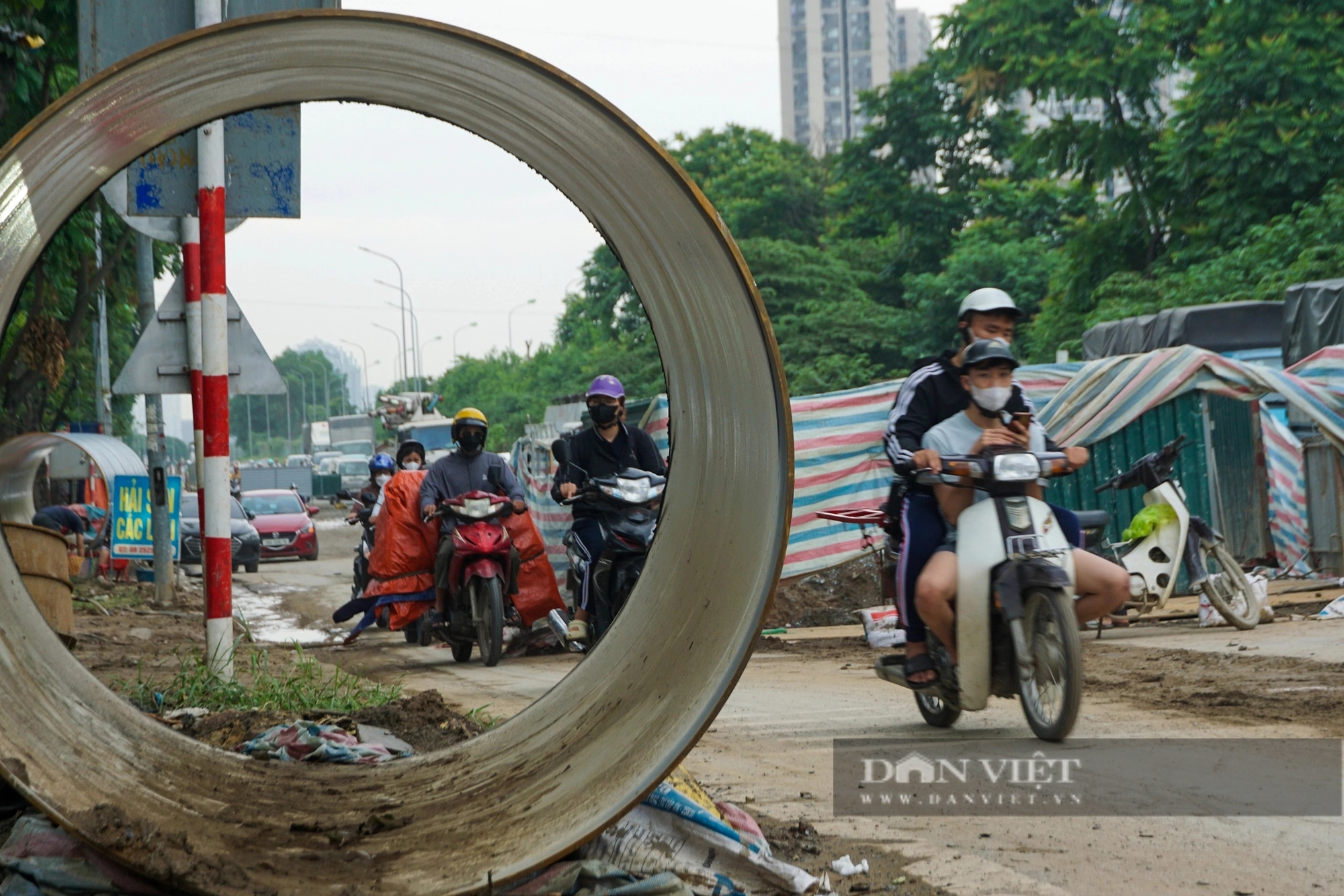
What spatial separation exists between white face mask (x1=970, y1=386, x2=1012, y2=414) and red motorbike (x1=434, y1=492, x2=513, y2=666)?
4.77 m

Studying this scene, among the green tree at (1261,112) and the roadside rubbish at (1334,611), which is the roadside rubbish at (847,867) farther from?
the green tree at (1261,112)

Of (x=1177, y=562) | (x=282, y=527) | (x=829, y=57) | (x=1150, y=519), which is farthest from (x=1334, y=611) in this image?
(x=829, y=57)

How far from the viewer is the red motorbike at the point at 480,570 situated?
976 cm

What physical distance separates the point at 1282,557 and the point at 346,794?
33.6 ft

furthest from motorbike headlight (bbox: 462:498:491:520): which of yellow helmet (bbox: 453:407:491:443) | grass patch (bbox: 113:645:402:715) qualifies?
grass patch (bbox: 113:645:402:715)

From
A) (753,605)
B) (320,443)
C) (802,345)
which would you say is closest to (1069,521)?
(753,605)

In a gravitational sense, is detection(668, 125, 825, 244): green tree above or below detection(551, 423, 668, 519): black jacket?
above

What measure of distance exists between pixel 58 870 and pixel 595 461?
5.72 m

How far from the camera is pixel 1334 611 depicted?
389 inches

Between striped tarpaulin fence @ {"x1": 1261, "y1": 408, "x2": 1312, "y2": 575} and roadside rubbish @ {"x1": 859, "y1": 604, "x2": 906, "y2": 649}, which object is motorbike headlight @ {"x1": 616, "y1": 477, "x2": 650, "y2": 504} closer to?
roadside rubbish @ {"x1": 859, "y1": 604, "x2": 906, "y2": 649}

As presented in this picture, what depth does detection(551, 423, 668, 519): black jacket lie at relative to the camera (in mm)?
8992

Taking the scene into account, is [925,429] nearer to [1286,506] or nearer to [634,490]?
[634,490]

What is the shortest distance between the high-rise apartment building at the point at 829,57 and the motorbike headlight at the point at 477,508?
11699 cm

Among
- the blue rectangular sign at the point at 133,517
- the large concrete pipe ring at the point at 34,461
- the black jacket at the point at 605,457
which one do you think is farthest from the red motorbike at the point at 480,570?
the large concrete pipe ring at the point at 34,461
